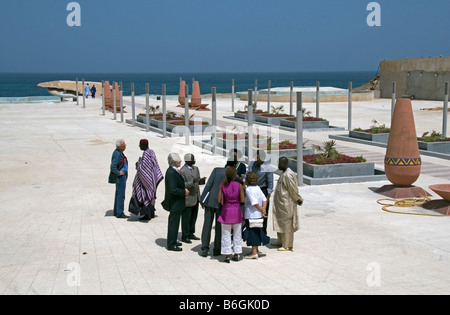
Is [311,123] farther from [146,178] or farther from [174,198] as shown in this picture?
[174,198]

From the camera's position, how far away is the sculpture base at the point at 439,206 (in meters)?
11.0

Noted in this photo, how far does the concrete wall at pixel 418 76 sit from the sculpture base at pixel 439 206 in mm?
30343

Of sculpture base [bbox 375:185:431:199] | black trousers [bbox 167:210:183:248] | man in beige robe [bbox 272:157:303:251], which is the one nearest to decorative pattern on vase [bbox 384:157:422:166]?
sculpture base [bbox 375:185:431:199]

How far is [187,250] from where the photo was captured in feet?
29.1

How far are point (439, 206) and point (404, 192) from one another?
135 cm

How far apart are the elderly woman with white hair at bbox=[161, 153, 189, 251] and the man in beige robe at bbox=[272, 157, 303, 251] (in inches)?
51.9

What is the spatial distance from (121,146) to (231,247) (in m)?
3.44

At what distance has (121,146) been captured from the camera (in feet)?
35.6

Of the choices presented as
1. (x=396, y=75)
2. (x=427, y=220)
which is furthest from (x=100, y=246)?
(x=396, y=75)

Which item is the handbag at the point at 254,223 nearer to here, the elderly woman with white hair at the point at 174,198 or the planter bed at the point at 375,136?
the elderly woman with white hair at the point at 174,198

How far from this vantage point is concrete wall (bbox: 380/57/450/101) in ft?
133

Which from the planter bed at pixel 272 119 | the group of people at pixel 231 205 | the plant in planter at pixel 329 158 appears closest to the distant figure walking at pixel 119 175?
the group of people at pixel 231 205

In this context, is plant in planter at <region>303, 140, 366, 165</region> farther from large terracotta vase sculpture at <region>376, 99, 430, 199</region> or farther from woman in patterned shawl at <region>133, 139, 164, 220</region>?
woman in patterned shawl at <region>133, 139, 164, 220</region>

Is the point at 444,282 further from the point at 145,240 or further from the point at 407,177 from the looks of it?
the point at 407,177
